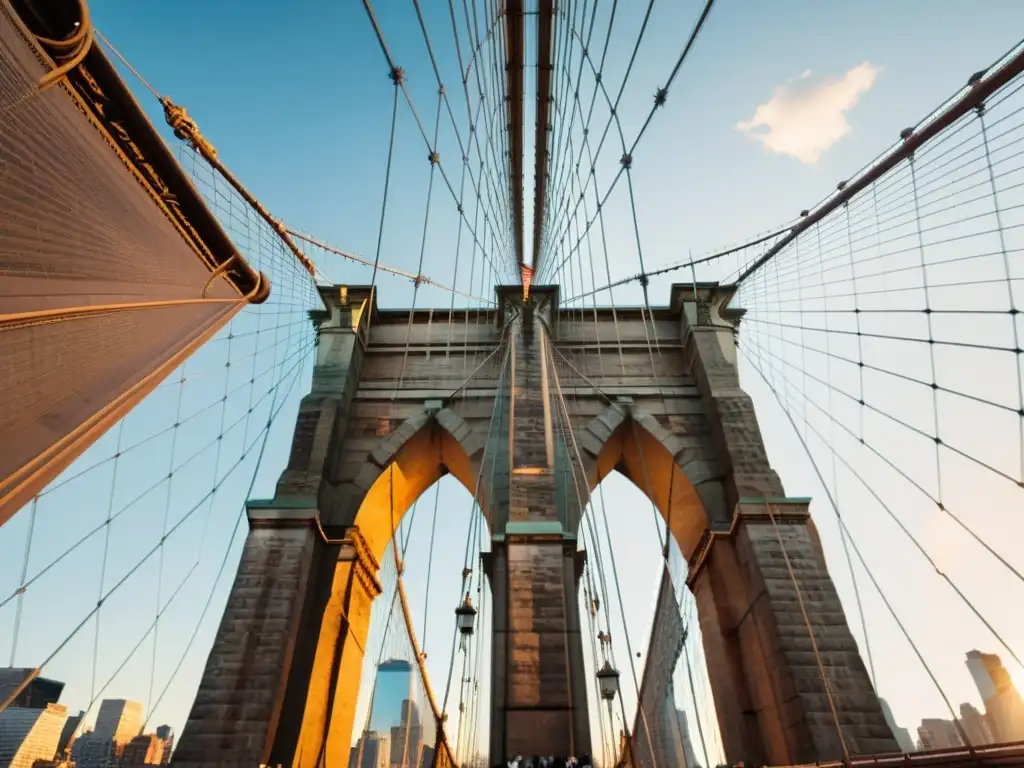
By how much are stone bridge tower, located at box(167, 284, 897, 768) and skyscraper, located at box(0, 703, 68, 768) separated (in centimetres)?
9438

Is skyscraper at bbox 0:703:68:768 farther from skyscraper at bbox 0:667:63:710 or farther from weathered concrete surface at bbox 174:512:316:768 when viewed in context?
weathered concrete surface at bbox 174:512:316:768

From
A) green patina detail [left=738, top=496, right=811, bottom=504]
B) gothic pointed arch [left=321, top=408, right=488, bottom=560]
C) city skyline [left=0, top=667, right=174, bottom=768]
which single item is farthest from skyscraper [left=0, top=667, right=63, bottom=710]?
green patina detail [left=738, top=496, right=811, bottom=504]

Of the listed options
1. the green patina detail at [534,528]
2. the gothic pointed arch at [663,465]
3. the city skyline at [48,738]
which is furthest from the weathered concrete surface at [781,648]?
the city skyline at [48,738]

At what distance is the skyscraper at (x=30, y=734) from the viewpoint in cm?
7900

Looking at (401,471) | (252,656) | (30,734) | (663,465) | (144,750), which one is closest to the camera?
(252,656)

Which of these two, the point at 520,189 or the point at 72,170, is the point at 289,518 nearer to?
the point at 72,170

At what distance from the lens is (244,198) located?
487 inches

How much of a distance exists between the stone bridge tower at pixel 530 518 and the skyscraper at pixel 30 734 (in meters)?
94.4

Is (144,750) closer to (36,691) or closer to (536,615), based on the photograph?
(36,691)

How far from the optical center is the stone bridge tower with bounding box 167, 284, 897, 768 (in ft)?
27.8

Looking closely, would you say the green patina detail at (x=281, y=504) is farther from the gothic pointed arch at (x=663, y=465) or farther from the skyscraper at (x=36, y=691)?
the skyscraper at (x=36, y=691)

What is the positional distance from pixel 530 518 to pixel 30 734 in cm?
10662

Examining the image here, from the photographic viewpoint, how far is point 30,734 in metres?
81.0

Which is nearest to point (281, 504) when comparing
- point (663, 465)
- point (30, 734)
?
point (663, 465)
